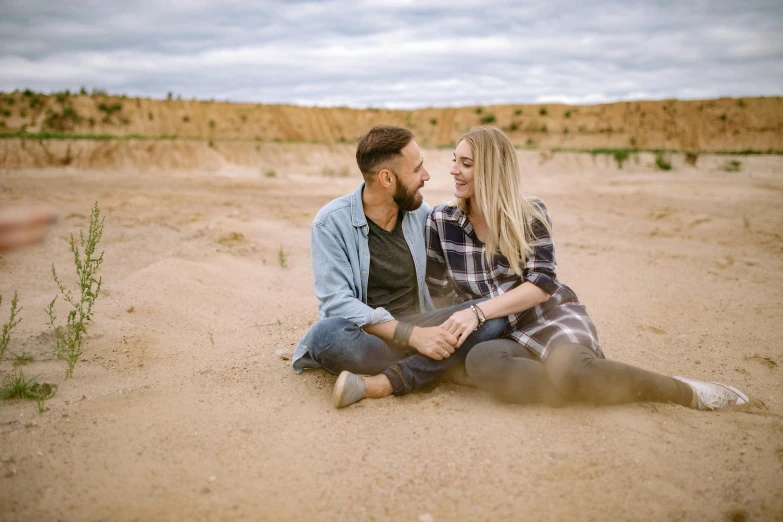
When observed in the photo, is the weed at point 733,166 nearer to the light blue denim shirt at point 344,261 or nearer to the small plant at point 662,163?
the small plant at point 662,163

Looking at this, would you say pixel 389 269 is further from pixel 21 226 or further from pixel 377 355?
pixel 21 226

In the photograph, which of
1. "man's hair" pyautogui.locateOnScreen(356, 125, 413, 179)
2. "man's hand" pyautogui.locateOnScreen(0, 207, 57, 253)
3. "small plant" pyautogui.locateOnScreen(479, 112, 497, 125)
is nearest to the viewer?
"man's hand" pyautogui.locateOnScreen(0, 207, 57, 253)

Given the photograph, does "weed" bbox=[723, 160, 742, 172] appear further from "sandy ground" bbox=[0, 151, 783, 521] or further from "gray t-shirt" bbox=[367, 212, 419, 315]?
"gray t-shirt" bbox=[367, 212, 419, 315]

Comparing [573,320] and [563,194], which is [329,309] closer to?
[573,320]

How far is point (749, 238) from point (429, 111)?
33410mm

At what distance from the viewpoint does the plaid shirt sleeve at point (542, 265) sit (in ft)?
9.70

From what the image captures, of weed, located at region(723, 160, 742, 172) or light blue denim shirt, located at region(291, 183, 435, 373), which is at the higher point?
weed, located at region(723, 160, 742, 172)

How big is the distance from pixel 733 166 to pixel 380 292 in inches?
668

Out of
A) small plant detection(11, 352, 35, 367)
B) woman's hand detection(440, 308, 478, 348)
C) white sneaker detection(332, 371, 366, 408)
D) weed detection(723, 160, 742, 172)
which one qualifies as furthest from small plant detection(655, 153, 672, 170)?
small plant detection(11, 352, 35, 367)

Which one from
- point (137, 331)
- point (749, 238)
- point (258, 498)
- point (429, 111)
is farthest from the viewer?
point (429, 111)

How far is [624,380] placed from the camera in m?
2.64

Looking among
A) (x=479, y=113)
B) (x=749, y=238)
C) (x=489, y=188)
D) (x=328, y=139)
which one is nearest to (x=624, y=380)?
(x=489, y=188)

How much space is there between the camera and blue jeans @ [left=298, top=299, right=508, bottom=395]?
2893 millimetres

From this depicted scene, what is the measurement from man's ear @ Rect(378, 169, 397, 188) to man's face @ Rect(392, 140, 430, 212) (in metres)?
0.03
